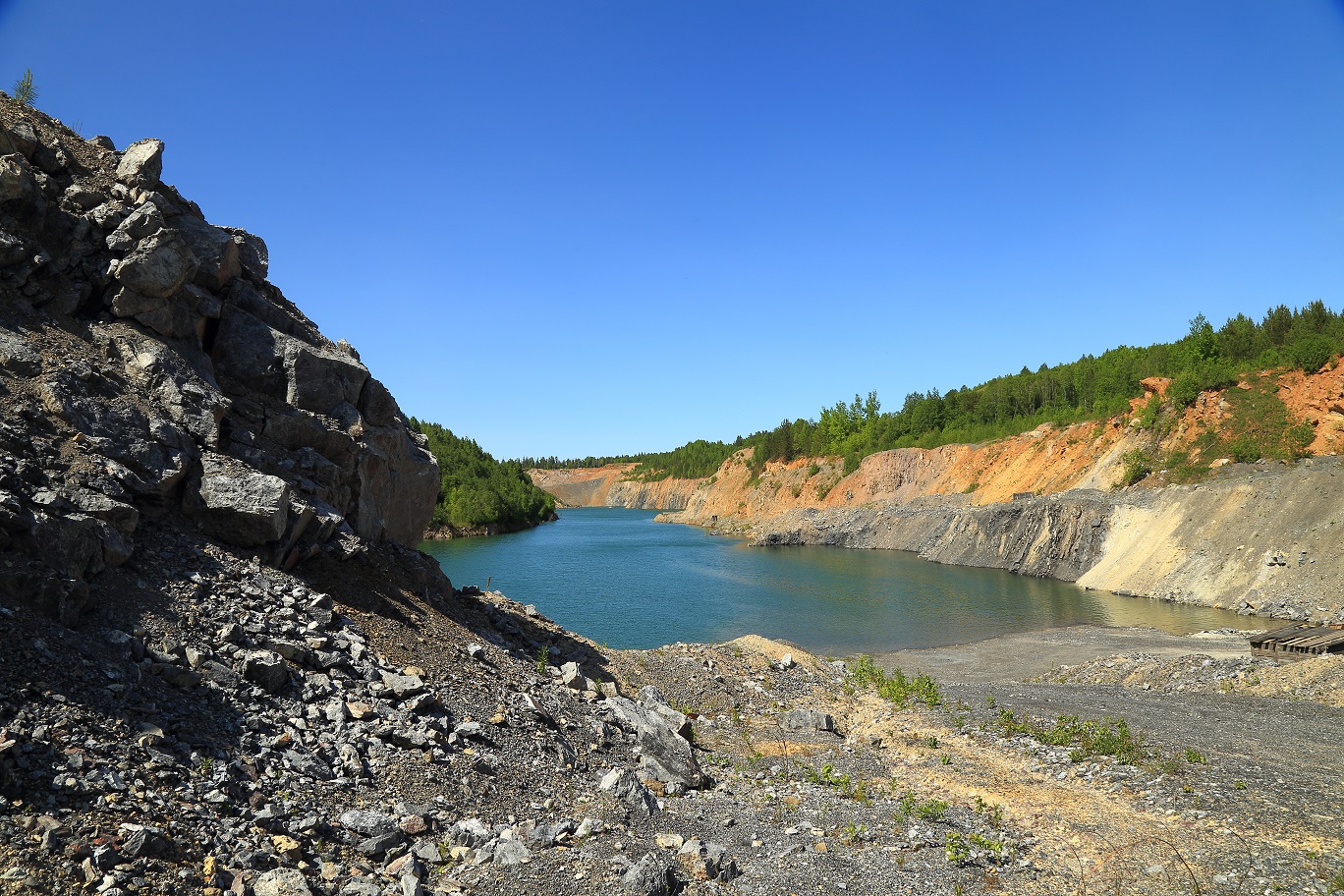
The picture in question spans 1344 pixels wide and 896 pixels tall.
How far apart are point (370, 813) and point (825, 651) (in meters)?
27.2

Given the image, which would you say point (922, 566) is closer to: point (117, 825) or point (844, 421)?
point (117, 825)

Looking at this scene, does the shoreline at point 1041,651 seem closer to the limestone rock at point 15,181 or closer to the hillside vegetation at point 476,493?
the limestone rock at point 15,181

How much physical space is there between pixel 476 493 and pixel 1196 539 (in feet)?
273

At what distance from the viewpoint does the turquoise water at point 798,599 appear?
37.4m

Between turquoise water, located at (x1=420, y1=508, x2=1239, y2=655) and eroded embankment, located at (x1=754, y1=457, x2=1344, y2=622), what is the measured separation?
2052mm

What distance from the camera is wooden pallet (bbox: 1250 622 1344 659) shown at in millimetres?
24750

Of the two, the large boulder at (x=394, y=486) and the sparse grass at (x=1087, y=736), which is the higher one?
the large boulder at (x=394, y=486)

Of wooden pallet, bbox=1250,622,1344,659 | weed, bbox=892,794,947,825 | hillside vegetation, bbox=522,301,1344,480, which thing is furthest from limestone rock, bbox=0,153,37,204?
hillside vegetation, bbox=522,301,1344,480

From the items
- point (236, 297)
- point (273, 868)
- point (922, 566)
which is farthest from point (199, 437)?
point (922, 566)

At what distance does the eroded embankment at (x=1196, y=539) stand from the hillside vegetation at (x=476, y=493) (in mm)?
58817

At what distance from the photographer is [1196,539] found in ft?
149

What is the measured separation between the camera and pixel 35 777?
7.22m

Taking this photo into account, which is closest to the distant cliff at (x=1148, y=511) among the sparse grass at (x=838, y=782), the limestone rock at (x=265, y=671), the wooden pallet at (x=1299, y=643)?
the wooden pallet at (x=1299, y=643)

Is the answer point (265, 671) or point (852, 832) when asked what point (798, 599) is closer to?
point (852, 832)
